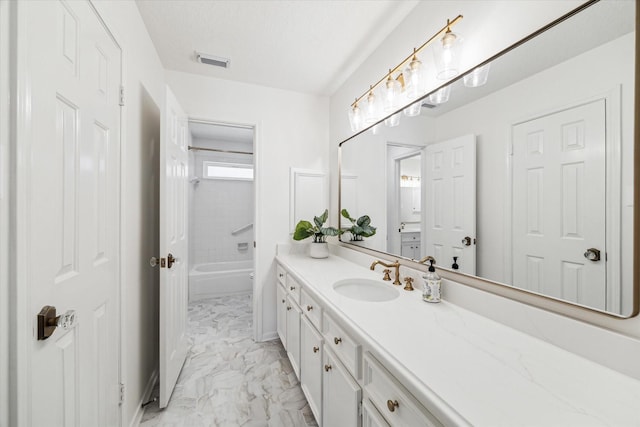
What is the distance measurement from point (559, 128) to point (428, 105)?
67 cm

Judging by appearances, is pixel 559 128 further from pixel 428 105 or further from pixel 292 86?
pixel 292 86

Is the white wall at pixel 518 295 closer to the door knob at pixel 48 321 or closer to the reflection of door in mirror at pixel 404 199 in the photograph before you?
the reflection of door in mirror at pixel 404 199

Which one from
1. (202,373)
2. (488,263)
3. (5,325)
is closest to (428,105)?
(488,263)

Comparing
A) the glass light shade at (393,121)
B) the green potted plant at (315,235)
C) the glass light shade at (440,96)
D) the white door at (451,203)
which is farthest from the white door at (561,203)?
the green potted plant at (315,235)

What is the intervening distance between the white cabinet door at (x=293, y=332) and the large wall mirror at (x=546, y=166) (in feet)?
2.96

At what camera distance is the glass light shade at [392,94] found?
5.27 ft

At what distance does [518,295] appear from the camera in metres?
0.94

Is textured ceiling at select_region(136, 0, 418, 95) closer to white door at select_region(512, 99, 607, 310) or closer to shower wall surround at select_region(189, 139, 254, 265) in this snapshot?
white door at select_region(512, 99, 607, 310)

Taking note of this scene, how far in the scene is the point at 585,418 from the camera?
53cm

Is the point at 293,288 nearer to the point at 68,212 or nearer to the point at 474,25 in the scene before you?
the point at 68,212

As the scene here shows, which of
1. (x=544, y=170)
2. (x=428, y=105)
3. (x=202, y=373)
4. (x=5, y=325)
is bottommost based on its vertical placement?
(x=202, y=373)

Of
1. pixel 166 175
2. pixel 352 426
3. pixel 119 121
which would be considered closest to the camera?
pixel 352 426

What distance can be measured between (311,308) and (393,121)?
4.29 ft

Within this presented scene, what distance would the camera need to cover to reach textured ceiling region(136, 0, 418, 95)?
1518mm
